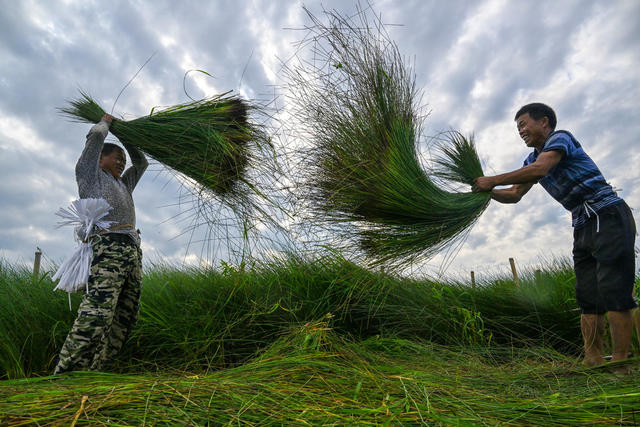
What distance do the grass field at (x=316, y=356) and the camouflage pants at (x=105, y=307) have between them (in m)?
0.19

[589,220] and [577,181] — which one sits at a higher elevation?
[577,181]

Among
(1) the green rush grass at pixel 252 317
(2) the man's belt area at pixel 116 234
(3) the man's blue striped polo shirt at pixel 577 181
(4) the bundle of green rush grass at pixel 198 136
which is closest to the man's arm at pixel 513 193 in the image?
(3) the man's blue striped polo shirt at pixel 577 181

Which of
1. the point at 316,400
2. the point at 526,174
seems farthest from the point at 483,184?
the point at 316,400

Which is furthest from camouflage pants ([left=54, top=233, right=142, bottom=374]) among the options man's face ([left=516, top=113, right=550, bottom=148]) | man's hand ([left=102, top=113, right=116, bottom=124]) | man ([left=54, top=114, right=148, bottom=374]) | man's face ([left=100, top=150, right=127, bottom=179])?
man's face ([left=516, top=113, right=550, bottom=148])

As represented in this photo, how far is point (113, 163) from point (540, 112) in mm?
2849

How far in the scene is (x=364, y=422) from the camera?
1.16m

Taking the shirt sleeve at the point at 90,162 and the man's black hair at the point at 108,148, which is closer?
the shirt sleeve at the point at 90,162

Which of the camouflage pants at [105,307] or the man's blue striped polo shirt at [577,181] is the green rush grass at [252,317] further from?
the man's blue striped polo shirt at [577,181]

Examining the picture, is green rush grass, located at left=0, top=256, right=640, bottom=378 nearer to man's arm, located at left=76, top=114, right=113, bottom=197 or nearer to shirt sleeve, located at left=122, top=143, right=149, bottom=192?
shirt sleeve, located at left=122, top=143, right=149, bottom=192

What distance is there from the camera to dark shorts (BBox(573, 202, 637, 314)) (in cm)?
224

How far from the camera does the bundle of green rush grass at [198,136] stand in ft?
8.63

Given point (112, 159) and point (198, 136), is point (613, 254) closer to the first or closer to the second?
point (198, 136)

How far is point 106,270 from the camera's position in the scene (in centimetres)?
235

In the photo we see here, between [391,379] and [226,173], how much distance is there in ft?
5.61
